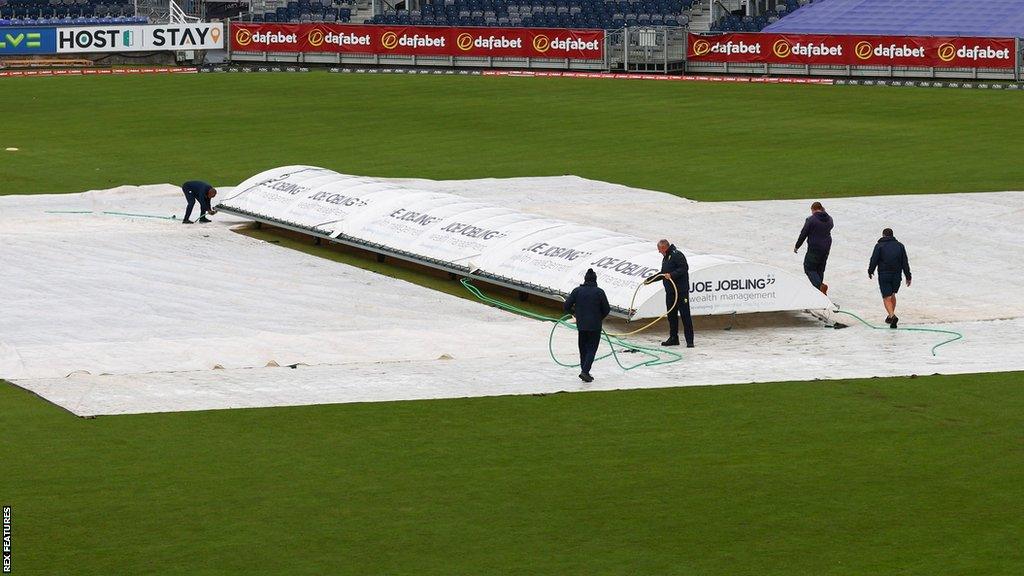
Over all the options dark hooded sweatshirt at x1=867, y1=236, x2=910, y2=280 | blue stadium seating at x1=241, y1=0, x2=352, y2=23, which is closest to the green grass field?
dark hooded sweatshirt at x1=867, y1=236, x2=910, y2=280

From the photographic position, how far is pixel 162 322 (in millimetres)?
26703

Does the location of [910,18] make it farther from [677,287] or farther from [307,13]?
[677,287]

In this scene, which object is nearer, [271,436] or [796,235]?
[271,436]

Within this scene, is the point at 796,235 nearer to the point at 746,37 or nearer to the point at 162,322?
the point at 162,322

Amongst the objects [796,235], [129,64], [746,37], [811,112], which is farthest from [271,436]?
[129,64]

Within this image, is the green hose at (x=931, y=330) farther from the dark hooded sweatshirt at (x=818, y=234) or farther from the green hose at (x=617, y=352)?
the green hose at (x=617, y=352)

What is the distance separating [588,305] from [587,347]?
0.60 meters

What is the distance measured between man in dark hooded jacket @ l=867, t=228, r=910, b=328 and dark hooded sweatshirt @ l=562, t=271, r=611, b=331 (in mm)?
6429

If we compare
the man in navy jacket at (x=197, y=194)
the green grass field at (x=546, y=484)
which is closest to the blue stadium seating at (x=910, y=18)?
the man in navy jacket at (x=197, y=194)

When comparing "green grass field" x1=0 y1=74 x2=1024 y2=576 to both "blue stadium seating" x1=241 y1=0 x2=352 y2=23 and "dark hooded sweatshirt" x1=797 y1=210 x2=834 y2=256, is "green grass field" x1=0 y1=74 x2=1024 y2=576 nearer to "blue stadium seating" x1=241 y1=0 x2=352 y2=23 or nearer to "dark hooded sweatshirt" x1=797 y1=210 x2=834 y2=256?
"dark hooded sweatshirt" x1=797 y1=210 x2=834 y2=256

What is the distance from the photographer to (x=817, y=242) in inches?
1114

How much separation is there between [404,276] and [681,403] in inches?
442

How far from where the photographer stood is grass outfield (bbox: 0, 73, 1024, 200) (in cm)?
4488

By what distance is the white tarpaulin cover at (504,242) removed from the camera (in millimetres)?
26797
